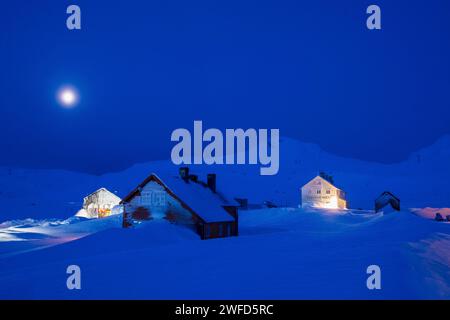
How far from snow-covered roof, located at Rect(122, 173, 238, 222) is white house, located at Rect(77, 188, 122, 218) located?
27.6m

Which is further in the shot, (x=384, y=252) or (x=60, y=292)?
(x=384, y=252)

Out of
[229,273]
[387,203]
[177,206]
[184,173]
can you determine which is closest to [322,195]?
[387,203]

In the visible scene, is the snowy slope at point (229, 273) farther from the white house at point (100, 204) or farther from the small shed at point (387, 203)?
the small shed at point (387, 203)

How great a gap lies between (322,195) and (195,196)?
48894 millimetres

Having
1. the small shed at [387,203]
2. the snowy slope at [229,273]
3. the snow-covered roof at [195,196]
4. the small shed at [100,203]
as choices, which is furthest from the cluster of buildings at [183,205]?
the small shed at [387,203]

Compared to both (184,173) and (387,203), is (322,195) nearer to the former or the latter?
(387,203)

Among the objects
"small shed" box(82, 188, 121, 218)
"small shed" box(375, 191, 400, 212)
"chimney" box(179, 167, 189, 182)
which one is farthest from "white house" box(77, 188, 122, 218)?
"small shed" box(375, 191, 400, 212)

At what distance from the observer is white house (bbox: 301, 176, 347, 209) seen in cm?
8461

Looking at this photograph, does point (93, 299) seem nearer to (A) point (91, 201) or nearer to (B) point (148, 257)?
(B) point (148, 257)

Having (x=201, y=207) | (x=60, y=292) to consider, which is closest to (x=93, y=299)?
(x=60, y=292)

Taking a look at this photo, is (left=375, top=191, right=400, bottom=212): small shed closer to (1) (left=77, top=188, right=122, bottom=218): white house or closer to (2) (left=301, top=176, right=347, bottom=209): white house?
(2) (left=301, top=176, right=347, bottom=209): white house

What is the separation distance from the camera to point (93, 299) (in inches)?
520

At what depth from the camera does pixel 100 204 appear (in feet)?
230
